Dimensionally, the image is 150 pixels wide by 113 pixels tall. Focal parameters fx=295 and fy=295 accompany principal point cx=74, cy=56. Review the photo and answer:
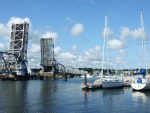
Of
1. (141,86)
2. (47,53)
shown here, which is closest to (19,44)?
(47,53)

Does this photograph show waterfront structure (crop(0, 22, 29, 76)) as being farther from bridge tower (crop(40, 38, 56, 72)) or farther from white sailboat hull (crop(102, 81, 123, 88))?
white sailboat hull (crop(102, 81, 123, 88))

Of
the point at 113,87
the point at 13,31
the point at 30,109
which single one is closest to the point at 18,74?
the point at 13,31

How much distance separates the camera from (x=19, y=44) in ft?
530

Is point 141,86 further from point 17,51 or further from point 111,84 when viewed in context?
point 17,51

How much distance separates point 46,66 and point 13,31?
148 feet

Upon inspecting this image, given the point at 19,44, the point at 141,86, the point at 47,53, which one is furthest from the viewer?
the point at 47,53

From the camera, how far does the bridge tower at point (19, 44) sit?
157625mm

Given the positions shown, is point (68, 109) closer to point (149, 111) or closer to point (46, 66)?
point (149, 111)

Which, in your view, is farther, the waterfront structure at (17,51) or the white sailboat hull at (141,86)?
the waterfront structure at (17,51)

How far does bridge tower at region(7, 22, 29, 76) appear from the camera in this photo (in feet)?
517

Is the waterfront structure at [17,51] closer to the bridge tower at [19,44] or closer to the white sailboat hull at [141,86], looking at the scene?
the bridge tower at [19,44]

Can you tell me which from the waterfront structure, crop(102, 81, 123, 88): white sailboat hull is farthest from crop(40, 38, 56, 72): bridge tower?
crop(102, 81, 123, 88): white sailboat hull

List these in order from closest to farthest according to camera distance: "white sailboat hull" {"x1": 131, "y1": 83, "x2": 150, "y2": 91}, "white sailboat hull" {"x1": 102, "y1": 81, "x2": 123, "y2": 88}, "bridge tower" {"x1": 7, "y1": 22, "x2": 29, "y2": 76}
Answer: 1. "white sailboat hull" {"x1": 131, "y1": 83, "x2": 150, "y2": 91}
2. "white sailboat hull" {"x1": 102, "y1": 81, "x2": 123, "y2": 88}
3. "bridge tower" {"x1": 7, "y1": 22, "x2": 29, "y2": 76}

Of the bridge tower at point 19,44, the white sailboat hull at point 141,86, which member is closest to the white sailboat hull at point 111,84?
the white sailboat hull at point 141,86
